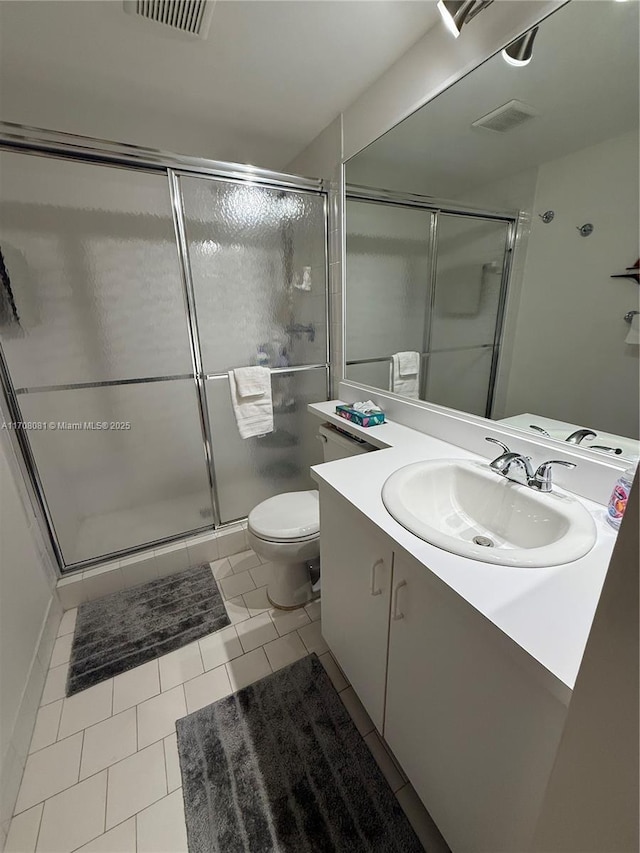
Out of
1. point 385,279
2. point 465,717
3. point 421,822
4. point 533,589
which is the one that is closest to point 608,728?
point 533,589

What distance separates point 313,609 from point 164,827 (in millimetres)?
806

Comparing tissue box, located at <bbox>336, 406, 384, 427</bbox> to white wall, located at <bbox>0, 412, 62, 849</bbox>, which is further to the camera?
tissue box, located at <bbox>336, 406, 384, 427</bbox>

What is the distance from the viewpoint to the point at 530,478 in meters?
0.90

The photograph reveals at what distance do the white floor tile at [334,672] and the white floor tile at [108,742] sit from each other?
67 centimetres

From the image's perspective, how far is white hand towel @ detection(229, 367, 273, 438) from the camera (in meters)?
1.83

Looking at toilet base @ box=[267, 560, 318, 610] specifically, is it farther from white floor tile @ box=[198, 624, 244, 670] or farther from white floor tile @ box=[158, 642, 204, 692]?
white floor tile @ box=[158, 642, 204, 692]

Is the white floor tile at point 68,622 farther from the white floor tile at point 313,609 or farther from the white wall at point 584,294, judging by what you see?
the white wall at point 584,294

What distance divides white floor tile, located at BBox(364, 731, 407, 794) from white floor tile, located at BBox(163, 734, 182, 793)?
0.58 metres

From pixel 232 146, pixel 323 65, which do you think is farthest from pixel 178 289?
pixel 323 65

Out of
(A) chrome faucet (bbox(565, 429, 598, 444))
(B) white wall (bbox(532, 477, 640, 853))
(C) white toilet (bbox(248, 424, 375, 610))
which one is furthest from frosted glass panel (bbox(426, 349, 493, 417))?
(B) white wall (bbox(532, 477, 640, 853))

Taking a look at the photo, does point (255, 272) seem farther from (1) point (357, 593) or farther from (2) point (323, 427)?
(1) point (357, 593)

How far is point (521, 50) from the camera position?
96cm

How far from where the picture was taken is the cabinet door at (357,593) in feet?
2.81

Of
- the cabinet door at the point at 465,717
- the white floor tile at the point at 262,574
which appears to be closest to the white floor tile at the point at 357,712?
the cabinet door at the point at 465,717
